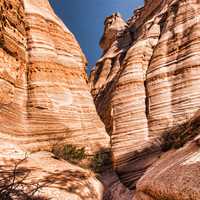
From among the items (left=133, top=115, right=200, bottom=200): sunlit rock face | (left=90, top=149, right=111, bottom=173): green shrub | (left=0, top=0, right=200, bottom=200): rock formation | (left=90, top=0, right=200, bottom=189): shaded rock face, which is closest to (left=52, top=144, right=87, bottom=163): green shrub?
(left=0, top=0, right=200, bottom=200): rock formation

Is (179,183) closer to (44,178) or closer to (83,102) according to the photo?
(44,178)

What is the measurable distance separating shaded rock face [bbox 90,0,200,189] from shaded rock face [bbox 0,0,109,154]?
1424mm

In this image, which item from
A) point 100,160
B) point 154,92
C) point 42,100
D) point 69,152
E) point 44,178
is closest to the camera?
point 44,178

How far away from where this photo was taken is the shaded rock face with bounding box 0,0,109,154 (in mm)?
10125

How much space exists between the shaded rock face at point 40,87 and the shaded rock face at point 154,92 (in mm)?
1424

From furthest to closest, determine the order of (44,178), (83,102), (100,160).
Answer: (83,102) → (100,160) → (44,178)

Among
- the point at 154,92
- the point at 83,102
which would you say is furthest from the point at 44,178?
the point at 154,92

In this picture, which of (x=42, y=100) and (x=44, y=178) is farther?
(x=42, y=100)

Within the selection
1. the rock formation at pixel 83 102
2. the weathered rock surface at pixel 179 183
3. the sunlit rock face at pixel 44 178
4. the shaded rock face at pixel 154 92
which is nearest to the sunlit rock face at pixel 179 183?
the weathered rock surface at pixel 179 183

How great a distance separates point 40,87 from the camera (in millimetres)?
11297

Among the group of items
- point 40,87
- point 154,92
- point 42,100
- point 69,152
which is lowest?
point 69,152

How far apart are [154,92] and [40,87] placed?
528cm

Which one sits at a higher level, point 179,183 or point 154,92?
point 154,92

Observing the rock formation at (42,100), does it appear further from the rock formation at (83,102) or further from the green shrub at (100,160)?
the green shrub at (100,160)
